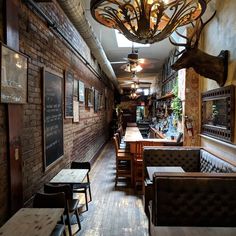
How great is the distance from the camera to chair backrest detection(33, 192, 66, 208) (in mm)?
2533

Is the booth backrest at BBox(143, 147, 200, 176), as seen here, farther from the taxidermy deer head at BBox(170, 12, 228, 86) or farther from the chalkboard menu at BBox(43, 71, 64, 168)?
the chalkboard menu at BBox(43, 71, 64, 168)

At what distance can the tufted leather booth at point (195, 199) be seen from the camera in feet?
8.73

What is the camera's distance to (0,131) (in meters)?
2.11

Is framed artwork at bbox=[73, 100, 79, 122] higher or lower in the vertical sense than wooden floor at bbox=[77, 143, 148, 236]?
higher

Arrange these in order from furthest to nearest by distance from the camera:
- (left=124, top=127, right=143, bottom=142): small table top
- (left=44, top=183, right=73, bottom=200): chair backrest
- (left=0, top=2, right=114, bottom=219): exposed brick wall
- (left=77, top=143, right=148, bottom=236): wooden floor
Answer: (left=124, top=127, right=143, bottom=142): small table top
(left=77, top=143, right=148, bottom=236): wooden floor
(left=44, top=183, right=73, bottom=200): chair backrest
(left=0, top=2, right=114, bottom=219): exposed brick wall

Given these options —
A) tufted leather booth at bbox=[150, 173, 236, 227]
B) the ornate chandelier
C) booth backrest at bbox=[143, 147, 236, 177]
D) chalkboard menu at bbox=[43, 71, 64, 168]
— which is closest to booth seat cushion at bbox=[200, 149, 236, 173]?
booth backrest at bbox=[143, 147, 236, 177]

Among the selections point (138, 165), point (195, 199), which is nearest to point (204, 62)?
point (195, 199)

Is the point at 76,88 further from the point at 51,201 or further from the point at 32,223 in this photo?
the point at 32,223

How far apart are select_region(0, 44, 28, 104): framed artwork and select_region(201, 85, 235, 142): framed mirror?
2.79m

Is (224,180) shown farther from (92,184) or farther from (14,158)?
(92,184)

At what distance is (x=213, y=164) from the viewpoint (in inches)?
152

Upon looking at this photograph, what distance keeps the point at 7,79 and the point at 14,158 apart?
770 mm

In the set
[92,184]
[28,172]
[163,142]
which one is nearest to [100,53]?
[163,142]

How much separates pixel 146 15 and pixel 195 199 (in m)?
2.04
